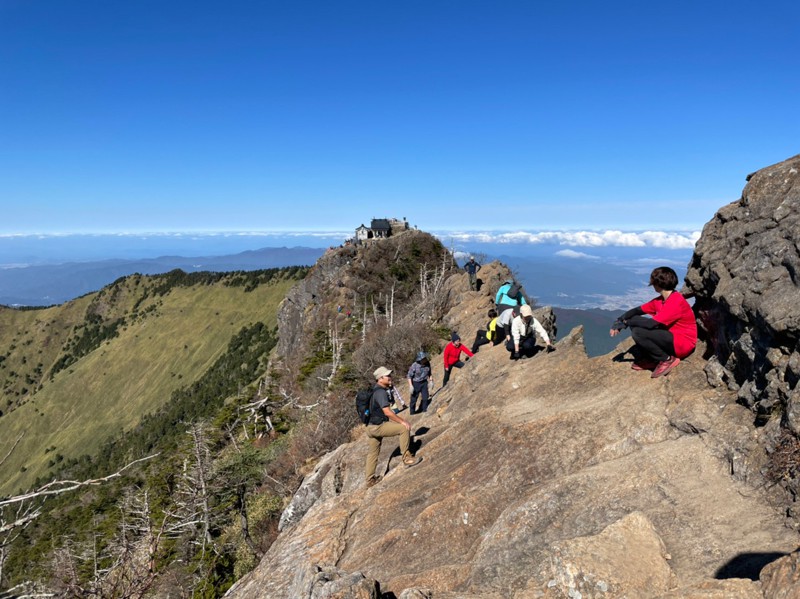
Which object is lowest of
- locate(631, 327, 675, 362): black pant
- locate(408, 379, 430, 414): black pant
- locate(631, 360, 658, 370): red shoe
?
locate(408, 379, 430, 414): black pant

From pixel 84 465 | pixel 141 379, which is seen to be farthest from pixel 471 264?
pixel 141 379

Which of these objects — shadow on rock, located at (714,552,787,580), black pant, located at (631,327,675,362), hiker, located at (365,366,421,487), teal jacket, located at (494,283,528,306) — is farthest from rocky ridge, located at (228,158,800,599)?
teal jacket, located at (494,283,528,306)

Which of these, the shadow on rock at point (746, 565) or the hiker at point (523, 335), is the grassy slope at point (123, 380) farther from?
the shadow on rock at point (746, 565)

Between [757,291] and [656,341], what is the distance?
8.44ft

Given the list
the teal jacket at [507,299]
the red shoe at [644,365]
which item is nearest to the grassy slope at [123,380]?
the teal jacket at [507,299]

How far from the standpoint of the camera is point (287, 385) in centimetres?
5809

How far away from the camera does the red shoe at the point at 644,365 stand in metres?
12.0

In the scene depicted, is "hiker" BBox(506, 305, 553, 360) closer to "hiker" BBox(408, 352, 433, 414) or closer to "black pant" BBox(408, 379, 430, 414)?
"hiker" BBox(408, 352, 433, 414)

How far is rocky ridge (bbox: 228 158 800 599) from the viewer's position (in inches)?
259

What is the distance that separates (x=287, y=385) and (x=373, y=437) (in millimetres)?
47391

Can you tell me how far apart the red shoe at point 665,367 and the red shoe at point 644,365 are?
22.1 inches

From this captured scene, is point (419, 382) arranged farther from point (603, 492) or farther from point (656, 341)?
point (603, 492)

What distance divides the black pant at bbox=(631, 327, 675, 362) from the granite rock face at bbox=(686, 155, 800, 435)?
3.05 ft

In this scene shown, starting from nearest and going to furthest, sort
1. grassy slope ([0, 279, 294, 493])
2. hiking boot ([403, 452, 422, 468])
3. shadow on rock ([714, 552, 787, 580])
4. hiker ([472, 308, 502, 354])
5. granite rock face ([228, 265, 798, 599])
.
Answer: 1. shadow on rock ([714, 552, 787, 580])
2. granite rock face ([228, 265, 798, 599])
3. hiking boot ([403, 452, 422, 468])
4. hiker ([472, 308, 502, 354])
5. grassy slope ([0, 279, 294, 493])
